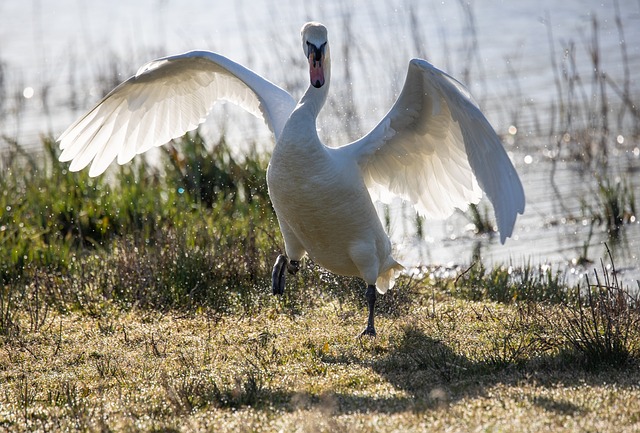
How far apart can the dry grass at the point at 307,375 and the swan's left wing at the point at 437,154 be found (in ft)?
2.80

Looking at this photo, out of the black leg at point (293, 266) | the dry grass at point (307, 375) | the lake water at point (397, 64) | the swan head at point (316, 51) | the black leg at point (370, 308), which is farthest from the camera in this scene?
the lake water at point (397, 64)

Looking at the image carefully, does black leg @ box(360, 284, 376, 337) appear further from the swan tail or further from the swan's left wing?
the swan's left wing

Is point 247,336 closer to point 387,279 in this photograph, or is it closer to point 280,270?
point 280,270

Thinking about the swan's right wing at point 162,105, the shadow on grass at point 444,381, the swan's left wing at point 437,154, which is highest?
the swan's right wing at point 162,105

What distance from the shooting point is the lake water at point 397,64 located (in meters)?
10.6

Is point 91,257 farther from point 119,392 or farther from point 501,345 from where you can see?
point 501,345

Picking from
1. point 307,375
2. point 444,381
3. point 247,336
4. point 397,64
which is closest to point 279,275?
point 247,336

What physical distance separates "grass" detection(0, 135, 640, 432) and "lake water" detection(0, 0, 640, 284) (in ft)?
5.39

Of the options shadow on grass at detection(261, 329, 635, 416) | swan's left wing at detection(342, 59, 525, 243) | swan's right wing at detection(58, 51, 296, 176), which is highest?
swan's right wing at detection(58, 51, 296, 176)

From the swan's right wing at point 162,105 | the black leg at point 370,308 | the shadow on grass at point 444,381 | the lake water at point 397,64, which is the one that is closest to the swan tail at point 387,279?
the black leg at point 370,308

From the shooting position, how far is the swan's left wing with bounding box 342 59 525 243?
5.97 meters

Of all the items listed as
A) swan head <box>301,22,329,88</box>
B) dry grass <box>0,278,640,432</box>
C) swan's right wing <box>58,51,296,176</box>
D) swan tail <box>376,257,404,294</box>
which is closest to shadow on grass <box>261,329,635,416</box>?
dry grass <box>0,278,640,432</box>

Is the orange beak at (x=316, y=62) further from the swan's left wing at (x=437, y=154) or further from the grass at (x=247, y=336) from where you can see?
the grass at (x=247, y=336)

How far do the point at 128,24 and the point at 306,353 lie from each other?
16018 mm
